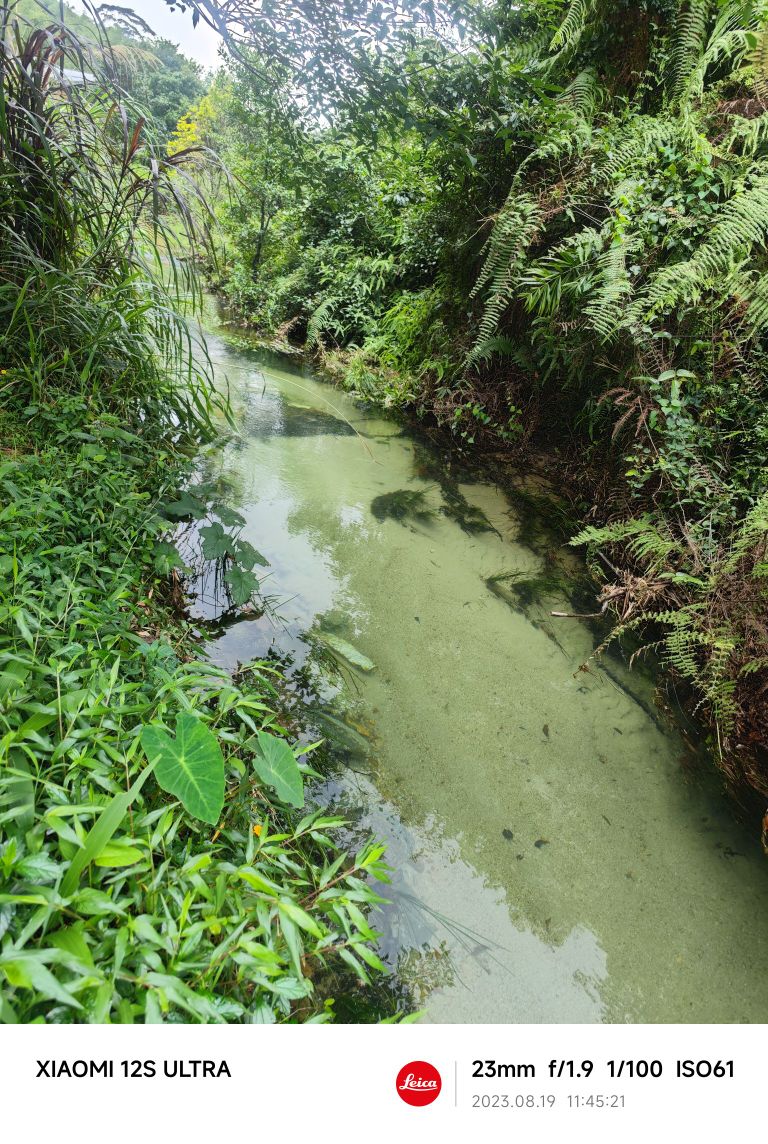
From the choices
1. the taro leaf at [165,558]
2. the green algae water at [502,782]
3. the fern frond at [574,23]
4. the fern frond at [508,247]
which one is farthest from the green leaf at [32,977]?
the fern frond at [574,23]

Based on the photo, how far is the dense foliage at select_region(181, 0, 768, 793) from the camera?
2012mm

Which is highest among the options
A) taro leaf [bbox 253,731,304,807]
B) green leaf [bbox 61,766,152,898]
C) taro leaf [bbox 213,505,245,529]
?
taro leaf [bbox 213,505,245,529]

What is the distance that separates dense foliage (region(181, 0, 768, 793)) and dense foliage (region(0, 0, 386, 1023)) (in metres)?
0.83

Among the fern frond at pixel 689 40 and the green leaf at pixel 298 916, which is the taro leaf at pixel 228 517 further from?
the fern frond at pixel 689 40

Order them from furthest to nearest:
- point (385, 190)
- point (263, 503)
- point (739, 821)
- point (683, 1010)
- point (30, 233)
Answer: point (385, 190)
point (263, 503)
point (30, 233)
point (739, 821)
point (683, 1010)

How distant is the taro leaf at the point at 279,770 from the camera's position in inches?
46.1

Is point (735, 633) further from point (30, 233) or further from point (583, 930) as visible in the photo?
point (30, 233)

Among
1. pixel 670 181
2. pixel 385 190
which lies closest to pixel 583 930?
pixel 670 181

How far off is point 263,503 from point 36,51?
1854mm

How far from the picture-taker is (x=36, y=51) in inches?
78.4

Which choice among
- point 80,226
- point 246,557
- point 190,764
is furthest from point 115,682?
point 80,226

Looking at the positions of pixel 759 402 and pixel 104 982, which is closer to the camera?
pixel 104 982
